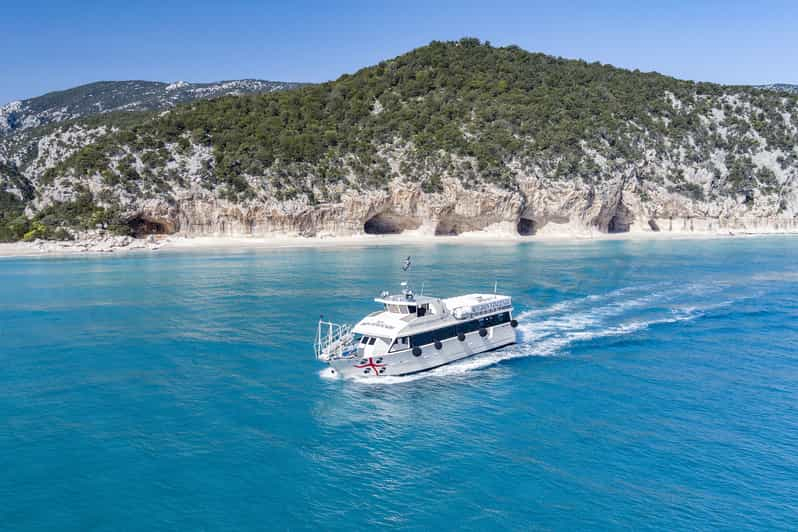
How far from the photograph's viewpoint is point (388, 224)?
346 feet

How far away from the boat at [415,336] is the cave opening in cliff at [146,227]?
7125 cm

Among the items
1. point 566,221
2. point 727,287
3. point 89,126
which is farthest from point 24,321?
point 89,126

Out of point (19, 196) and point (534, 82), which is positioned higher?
point (534, 82)

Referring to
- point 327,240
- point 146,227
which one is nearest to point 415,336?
point 327,240

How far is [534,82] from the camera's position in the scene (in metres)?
122

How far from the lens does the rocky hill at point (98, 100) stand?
16988 cm

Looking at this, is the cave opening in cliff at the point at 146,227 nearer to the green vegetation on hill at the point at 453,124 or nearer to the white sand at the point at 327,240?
the white sand at the point at 327,240

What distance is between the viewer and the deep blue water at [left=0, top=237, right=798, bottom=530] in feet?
52.7

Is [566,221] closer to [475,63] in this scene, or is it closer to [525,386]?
[475,63]

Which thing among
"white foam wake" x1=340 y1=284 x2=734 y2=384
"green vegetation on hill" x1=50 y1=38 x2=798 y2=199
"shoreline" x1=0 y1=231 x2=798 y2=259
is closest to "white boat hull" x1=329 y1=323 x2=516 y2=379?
"white foam wake" x1=340 y1=284 x2=734 y2=384

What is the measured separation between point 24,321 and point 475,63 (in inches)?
4319

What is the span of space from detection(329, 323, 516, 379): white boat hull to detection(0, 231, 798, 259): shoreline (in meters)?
58.4

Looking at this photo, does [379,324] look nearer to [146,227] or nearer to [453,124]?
[146,227]

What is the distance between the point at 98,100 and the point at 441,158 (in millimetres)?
135878
